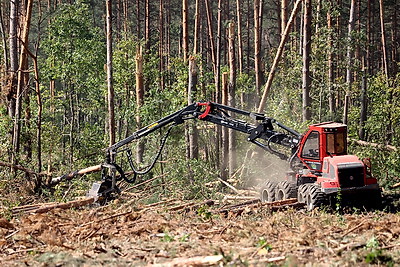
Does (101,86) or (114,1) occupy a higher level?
(114,1)

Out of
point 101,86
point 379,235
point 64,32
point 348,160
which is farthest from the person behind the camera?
point 101,86

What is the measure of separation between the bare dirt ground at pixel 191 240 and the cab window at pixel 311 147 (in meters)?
1.93

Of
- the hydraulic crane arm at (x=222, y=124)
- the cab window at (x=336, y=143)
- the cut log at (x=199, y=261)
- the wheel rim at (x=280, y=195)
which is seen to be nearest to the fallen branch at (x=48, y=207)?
the hydraulic crane arm at (x=222, y=124)

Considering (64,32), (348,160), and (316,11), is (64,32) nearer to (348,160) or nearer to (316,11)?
(316,11)

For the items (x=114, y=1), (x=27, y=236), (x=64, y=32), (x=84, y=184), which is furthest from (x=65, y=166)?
(x=114, y=1)

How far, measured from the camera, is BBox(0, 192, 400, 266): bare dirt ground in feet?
23.4

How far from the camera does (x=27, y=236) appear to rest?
973 cm

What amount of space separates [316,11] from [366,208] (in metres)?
10.6

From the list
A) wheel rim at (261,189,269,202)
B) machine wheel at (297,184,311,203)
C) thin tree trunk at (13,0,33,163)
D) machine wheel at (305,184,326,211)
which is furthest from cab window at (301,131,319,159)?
thin tree trunk at (13,0,33,163)

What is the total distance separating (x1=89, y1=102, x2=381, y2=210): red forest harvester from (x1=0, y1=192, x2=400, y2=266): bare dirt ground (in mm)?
886

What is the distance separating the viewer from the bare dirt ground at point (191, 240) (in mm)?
7125

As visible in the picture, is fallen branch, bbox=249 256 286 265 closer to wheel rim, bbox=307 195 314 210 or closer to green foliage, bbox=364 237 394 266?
green foliage, bbox=364 237 394 266

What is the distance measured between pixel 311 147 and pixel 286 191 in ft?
4.29

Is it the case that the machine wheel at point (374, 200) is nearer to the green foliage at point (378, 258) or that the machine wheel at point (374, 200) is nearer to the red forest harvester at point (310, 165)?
the red forest harvester at point (310, 165)
